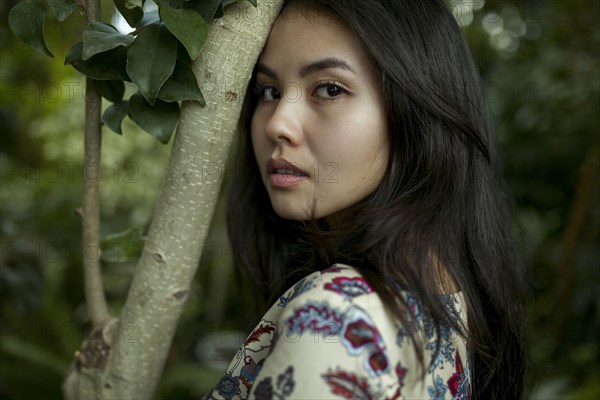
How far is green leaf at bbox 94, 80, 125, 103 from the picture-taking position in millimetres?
1092

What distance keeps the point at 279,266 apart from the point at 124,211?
1389 mm

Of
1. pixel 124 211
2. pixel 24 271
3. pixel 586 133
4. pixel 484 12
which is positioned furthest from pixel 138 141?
pixel 586 133

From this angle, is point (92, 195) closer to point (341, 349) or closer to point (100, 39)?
point (100, 39)

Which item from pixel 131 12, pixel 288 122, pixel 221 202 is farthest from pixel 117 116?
pixel 221 202

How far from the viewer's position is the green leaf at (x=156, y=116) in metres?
1.02

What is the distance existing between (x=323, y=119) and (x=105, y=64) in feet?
1.07

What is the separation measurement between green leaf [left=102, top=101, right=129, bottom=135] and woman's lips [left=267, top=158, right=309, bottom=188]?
24cm

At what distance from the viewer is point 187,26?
0.94 m

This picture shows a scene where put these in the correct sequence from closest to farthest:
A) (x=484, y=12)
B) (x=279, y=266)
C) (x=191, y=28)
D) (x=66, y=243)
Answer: (x=191, y=28), (x=279, y=266), (x=484, y=12), (x=66, y=243)

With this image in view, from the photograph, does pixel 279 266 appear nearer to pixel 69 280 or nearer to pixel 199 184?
pixel 199 184

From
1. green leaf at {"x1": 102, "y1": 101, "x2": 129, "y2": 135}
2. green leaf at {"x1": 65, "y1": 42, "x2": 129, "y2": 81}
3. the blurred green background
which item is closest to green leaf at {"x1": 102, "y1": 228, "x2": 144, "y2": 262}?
green leaf at {"x1": 102, "y1": 101, "x2": 129, "y2": 135}

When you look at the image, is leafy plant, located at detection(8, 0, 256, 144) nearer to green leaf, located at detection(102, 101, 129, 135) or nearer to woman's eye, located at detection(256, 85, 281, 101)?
green leaf, located at detection(102, 101, 129, 135)

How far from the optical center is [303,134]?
105cm

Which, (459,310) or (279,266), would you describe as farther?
(279,266)
